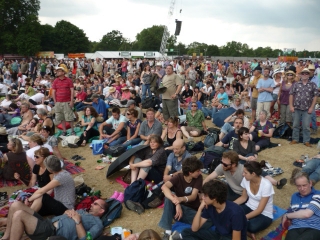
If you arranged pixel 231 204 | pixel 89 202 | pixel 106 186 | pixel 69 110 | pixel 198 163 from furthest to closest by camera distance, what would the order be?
pixel 69 110
pixel 106 186
pixel 89 202
pixel 198 163
pixel 231 204

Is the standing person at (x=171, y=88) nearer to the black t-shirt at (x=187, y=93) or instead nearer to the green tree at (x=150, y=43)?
the black t-shirt at (x=187, y=93)

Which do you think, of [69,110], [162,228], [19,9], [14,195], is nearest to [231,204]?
[162,228]

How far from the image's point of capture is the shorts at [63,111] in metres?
8.08

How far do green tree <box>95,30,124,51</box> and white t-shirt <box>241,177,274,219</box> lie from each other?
331ft

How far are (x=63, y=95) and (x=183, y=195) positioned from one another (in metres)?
5.08

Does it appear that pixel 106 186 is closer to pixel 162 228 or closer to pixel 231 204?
pixel 162 228

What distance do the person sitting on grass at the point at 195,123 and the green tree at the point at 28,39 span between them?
47.8 metres

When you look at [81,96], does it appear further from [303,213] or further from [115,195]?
[303,213]

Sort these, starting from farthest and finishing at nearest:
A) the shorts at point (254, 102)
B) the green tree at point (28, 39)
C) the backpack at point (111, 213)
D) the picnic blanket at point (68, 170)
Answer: the green tree at point (28, 39) < the shorts at point (254, 102) < the picnic blanket at point (68, 170) < the backpack at point (111, 213)

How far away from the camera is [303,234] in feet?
Result: 11.2

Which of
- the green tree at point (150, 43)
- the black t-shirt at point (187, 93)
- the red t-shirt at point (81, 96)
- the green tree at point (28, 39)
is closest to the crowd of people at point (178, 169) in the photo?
the black t-shirt at point (187, 93)

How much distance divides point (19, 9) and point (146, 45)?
51.5m

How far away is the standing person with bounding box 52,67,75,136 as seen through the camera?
7996mm

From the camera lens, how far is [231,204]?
319cm
